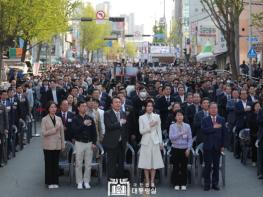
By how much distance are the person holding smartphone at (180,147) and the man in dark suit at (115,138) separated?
94cm

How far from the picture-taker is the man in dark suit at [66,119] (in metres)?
13.2

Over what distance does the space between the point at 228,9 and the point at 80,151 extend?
25345 millimetres

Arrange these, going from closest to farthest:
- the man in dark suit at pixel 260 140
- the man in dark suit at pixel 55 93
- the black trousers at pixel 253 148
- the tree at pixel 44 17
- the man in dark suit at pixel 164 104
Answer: the man in dark suit at pixel 260 140, the black trousers at pixel 253 148, the man in dark suit at pixel 164 104, the man in dark suit at pixel 55 93, the tree at pixel 44 17

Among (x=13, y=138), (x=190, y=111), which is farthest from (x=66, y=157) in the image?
(x=13, y=138)

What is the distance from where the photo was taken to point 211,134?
12.3 m

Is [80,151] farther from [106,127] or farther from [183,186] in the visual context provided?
[183,186]

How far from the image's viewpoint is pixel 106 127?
494 inches

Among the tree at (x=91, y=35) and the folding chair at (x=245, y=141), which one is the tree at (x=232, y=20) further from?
the tree at (x=91, y=35)

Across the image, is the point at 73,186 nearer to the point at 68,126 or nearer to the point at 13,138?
the point at 68,126

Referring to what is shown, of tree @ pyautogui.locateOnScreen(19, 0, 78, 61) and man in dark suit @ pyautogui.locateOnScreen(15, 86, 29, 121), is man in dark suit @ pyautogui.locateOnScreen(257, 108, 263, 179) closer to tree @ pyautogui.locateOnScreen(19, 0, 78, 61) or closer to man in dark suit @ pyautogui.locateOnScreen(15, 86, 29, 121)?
man in dark suit @ pyautogui.locateOnScreen(15, 86, 29, 121)

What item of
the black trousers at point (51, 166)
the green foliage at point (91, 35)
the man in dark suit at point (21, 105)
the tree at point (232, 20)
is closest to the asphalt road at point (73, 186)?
the black trousers at point (51, 166)

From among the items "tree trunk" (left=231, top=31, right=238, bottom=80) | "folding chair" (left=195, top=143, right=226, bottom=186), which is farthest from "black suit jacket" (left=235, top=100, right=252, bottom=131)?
"tree trunk" (left=231, top=31, right=238, bottom=80)

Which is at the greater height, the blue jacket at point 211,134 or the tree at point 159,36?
the tree at point 159,36

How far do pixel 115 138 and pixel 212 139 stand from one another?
5.96ft
